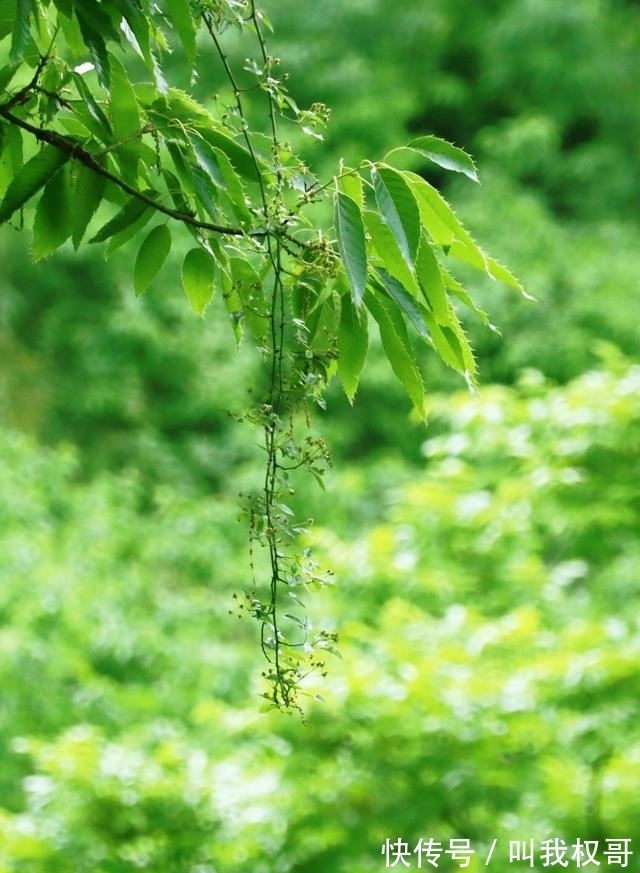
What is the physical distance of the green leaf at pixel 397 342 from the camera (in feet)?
3.52

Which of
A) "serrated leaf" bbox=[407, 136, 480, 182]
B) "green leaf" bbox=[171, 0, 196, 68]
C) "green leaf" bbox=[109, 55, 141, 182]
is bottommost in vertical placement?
"serrated leaf" bbox=[407, 136, 480, 182]

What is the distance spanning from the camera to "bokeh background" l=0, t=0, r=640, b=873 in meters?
3.29

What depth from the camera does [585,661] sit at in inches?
126

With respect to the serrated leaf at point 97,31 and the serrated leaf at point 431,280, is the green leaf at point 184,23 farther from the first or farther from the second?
the serrated leaf at point 431,280

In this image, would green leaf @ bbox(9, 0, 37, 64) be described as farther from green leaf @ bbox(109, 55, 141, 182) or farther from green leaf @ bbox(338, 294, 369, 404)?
green leaf @ bbox(338, 294, 369, 404)

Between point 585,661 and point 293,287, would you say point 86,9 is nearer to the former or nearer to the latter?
point 293,287

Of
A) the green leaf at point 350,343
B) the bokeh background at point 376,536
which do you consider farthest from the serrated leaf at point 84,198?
the bokeh background at point 376,536

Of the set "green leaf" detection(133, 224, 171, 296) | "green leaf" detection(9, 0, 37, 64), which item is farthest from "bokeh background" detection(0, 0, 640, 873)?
"green leaf" detection(9, 0, 37, 64)

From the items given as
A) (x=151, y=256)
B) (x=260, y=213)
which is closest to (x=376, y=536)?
(x=151, y=256)

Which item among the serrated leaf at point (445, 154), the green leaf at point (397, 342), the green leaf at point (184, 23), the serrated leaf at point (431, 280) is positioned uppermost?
the green leaf at point (184, 23)

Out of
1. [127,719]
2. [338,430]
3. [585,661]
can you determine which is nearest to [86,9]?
[585,661]

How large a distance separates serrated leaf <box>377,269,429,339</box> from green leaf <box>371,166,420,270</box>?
0.25ft

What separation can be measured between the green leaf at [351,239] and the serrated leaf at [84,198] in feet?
0.79

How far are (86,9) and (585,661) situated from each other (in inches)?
97.0
